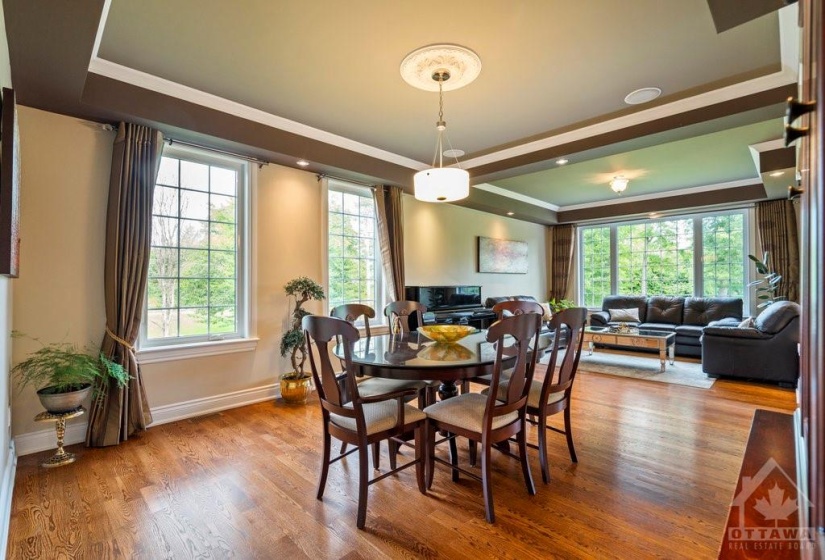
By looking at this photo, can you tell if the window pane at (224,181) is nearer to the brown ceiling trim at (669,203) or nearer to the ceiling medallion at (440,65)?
the ceiling medallion at (440,65)

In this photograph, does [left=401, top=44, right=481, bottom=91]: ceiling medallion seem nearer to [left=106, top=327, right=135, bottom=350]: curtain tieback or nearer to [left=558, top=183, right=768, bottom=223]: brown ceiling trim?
[left=106, top=327, right=135, bottom=350]: curtain tieback

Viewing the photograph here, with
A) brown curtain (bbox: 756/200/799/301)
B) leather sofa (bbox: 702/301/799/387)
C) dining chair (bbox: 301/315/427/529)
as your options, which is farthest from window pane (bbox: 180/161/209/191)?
brown curtain (bbox: 756/200/799/301)

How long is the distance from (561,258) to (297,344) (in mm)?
6350

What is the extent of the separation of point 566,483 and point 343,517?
1.29 metres

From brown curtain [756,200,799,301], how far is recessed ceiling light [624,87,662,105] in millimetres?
4626

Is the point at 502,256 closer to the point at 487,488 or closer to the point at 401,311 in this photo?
the point at 401,311

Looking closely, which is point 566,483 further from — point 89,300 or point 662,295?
point 662,295

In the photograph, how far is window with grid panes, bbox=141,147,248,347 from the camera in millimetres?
3424

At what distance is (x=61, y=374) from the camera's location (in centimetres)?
257

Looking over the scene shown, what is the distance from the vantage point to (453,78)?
279cm

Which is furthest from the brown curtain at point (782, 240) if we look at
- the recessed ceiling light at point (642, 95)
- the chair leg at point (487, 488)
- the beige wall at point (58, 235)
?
the beige wall at point (58, 235)

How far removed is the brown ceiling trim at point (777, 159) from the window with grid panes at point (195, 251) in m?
5.63

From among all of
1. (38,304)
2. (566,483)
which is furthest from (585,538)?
(38,304)

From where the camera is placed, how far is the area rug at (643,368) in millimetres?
4605
